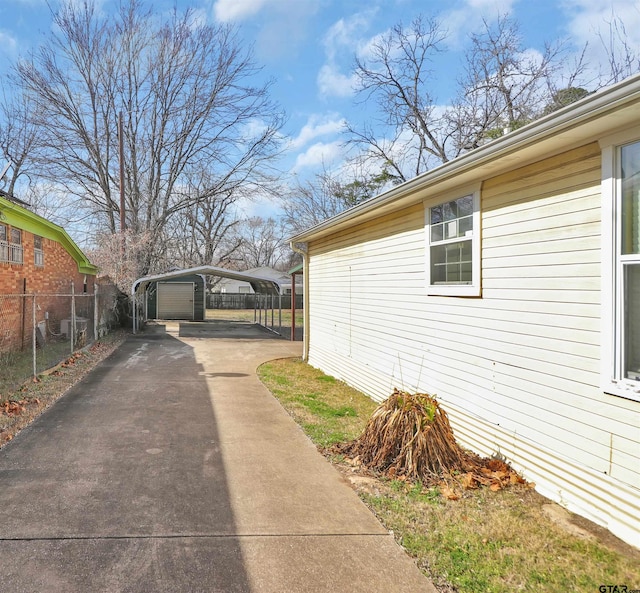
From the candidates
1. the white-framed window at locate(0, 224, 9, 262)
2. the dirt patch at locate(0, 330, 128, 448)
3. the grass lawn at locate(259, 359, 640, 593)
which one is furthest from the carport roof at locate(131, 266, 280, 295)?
the grass lawn at locate(259, 359, 640, 593)

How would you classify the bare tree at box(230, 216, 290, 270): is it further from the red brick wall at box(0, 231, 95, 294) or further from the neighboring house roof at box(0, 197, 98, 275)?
the red brick wall at box(0, 231, 95, 294)

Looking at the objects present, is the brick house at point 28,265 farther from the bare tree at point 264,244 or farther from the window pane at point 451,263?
the bare tree at point 264,244

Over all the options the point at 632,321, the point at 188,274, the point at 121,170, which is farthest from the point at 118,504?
the point at 121,170

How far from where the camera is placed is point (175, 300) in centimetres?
2309

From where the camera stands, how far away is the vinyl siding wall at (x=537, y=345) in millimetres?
3170

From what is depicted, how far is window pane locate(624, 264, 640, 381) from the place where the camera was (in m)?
2.96

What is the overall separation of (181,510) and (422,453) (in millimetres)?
2037

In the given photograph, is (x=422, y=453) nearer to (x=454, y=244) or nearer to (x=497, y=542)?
(x=497, y=542)

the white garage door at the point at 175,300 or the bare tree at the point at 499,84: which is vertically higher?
the bare tree at the point at 499,84

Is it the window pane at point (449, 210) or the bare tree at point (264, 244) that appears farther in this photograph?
the bare tree at point (264, 244)

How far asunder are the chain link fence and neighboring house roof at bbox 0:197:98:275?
4.58ft

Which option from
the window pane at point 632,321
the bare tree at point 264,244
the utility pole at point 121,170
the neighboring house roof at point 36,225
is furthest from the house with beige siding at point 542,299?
the bare tree at point 264,244

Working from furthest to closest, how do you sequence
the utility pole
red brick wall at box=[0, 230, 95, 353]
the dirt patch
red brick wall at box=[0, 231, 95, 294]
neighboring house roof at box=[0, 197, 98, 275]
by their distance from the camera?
the utility pole < red brick wall at box=[0, 231, 95, 294] < red brick wall at box=[0, 230, 95, 353] < neighboring house roof at box=[0, 197, 98, 275] < the dirt patch

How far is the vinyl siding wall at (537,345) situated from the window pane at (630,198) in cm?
19
